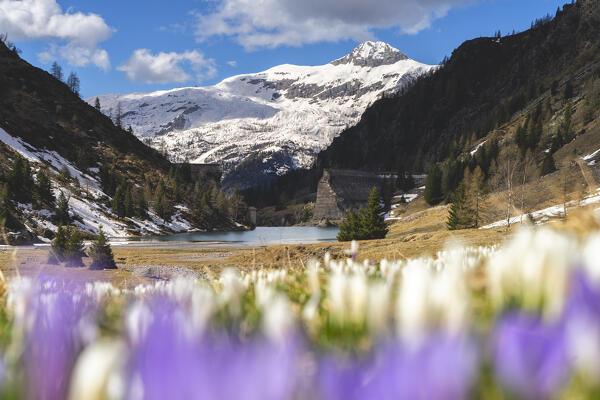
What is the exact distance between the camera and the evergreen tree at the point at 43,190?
75.9m

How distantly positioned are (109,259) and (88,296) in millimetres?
30137

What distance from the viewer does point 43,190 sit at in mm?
76562

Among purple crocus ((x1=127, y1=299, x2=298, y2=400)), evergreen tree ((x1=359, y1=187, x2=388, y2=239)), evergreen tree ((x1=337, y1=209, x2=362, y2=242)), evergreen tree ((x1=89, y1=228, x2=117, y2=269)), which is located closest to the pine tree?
evergreen tree ((x1=337, y1=209, x2=362, y2=242))

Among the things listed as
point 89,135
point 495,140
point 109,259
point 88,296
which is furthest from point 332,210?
point 88,296

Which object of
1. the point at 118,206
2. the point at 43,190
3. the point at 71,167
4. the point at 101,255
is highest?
the point at 71,167

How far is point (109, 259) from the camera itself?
99.5 feet

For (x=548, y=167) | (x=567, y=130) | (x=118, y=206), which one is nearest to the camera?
(x=548, y=167)

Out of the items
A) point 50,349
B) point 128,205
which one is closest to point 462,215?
point 50,349

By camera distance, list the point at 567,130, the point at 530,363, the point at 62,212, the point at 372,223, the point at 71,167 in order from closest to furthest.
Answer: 1. the point at 530,363
2. the point at 372,223
3. the point at 62,212
4. the point at 71,167
5. the point at 567,130

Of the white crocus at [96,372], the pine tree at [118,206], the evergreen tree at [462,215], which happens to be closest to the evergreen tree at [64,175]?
the pine tree at [118,206]

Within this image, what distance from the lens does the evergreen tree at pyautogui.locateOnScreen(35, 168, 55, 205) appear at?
75938 millimetres

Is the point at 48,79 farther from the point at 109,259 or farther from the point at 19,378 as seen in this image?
the point at 19,378

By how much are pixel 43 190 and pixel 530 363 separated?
88.3m

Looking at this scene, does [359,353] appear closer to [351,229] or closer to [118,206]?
[351,229]
